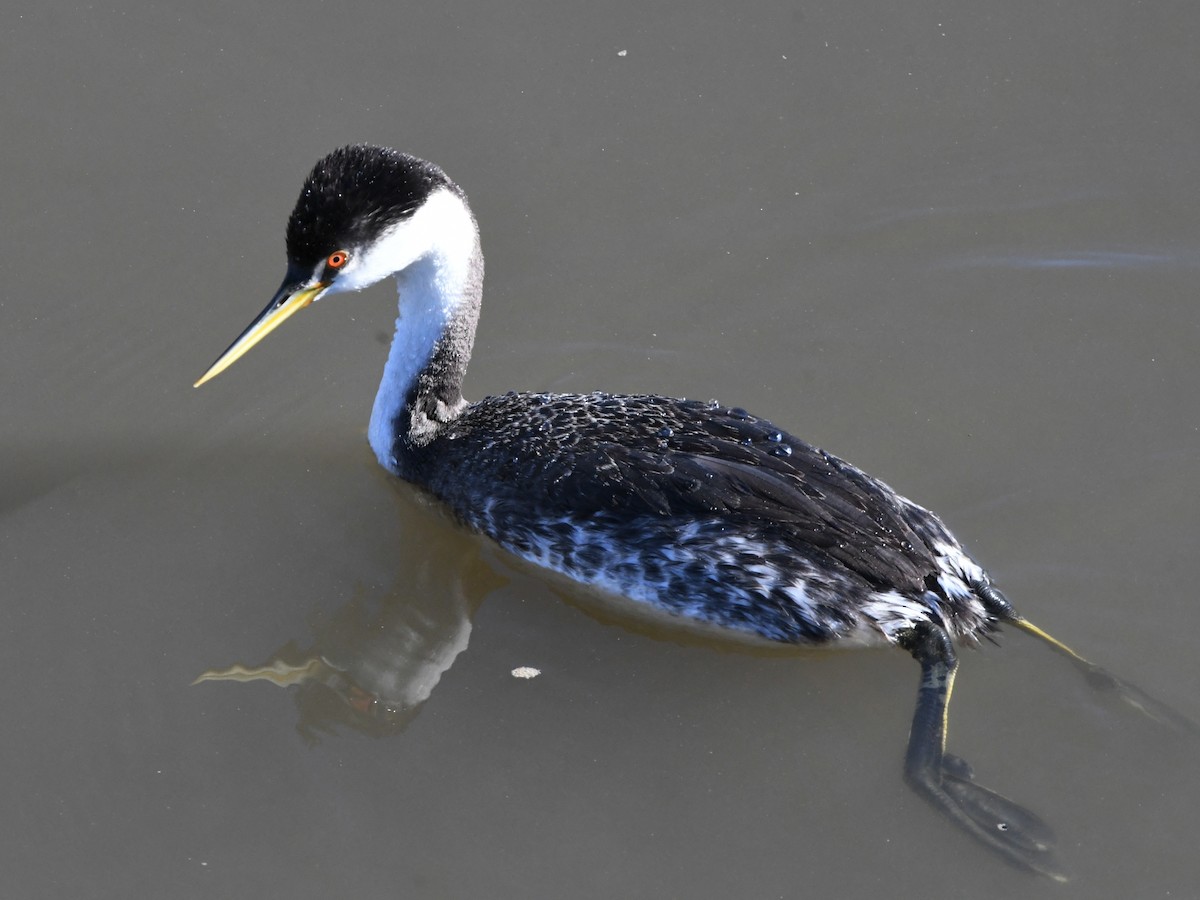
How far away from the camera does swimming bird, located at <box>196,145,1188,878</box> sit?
514 centimetres

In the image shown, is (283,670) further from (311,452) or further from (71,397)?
(71,397)

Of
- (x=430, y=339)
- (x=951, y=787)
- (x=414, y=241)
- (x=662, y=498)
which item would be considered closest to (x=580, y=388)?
(x=430, y=339)

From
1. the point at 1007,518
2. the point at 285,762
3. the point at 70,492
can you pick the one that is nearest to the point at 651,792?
the point at 285,762

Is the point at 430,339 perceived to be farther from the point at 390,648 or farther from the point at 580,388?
the point at 390,648

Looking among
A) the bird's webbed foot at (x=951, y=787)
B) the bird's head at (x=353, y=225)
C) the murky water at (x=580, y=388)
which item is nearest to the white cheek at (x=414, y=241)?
the bird's head at (x=353, y=225)

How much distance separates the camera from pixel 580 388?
21.6ft

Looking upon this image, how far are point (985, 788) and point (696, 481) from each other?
4.71 ft

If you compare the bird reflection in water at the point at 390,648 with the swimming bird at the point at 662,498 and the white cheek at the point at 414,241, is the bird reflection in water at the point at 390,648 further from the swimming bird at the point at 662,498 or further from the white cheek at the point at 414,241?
the white cheek at the point at 414,241

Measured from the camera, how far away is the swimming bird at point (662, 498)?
16.9ft

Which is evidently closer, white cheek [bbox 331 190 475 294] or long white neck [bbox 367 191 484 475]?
white cheek [bbox 331 190 475 294]

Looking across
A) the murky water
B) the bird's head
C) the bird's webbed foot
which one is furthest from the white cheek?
the bird's webbed foot

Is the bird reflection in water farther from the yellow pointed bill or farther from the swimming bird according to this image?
the yellow pointed bill

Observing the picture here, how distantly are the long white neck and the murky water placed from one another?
1.13ft

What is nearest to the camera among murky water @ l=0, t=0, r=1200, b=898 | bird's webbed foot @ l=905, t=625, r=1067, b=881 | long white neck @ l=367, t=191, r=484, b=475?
bird's webbed foot @ l=905, t=625, r=1067, b=881
